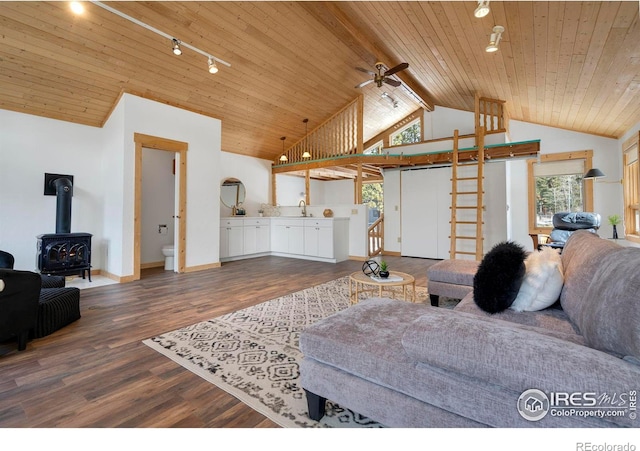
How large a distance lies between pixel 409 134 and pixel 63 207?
8229 mm

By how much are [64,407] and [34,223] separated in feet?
13.8

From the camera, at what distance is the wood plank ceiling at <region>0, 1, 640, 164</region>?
124 inches

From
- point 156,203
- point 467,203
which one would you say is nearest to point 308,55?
point 156,203

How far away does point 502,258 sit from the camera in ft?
5.73

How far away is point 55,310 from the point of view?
2.47m

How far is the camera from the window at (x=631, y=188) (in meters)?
4.68

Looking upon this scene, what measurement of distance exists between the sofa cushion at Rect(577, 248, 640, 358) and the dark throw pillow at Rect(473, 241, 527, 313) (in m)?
0.48

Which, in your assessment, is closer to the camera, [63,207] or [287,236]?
[63,207]

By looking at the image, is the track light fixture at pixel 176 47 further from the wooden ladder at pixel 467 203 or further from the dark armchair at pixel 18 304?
the wooden ladder at pixel 467 203

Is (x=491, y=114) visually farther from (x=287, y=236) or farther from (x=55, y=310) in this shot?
(x=55, y=310)

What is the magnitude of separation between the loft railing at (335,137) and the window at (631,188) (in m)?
4.69

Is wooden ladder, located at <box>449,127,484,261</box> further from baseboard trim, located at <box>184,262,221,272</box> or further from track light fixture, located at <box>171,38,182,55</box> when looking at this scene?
track light fixture, located at <box>171,38,182,55</box>

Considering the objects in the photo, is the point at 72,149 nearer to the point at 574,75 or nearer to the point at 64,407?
the point at 64,407

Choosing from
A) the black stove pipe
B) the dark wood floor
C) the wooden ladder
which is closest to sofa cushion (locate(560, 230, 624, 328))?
the dark wood floor
